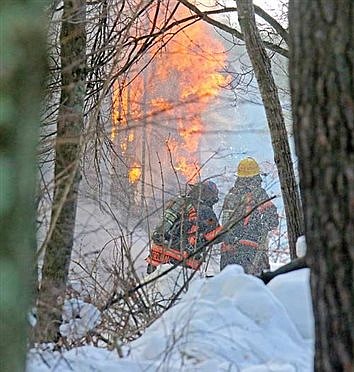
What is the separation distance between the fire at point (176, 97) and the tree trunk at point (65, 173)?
33 centimetres

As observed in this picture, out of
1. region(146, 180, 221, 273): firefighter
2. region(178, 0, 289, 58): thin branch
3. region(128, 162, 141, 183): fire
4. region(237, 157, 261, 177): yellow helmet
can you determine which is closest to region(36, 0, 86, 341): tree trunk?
region(146, 180, 221, 273): firefighter

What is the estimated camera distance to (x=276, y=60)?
1213cm

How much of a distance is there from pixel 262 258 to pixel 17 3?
6.15 metres

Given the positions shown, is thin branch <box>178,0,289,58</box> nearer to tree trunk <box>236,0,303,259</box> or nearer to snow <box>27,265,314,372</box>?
tree trunk <box>236,0,303,259</box>

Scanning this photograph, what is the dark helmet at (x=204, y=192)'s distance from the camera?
6.64m

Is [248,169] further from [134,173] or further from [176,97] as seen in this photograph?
[176,97]

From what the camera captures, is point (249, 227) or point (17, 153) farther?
point (249, 227)

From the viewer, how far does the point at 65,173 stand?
3484mm

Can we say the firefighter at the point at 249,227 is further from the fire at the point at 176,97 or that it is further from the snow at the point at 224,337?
the snow at the point at 224,337

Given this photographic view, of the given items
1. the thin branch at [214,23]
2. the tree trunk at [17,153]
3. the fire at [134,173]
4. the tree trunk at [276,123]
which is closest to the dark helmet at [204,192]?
the fire at [134,173]

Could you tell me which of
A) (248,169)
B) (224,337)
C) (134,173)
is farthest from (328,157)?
(248,169)

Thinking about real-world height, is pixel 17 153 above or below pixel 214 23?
below

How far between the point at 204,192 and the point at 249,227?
2999 mm

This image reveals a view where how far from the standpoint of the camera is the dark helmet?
261 inches
